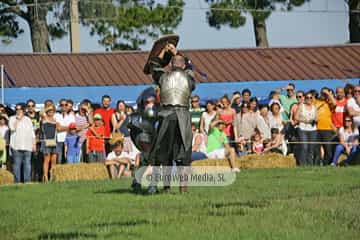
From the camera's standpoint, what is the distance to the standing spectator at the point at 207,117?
77.4ft

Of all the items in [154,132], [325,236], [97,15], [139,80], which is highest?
[97,15]

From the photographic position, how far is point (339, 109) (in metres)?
24.5

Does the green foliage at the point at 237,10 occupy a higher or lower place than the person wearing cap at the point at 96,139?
higher

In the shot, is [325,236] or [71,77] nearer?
[325,236]

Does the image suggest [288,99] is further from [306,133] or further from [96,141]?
[96,141]

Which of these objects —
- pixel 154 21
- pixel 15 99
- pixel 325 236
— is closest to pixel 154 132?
pixel 325 236

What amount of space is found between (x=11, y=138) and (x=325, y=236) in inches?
532

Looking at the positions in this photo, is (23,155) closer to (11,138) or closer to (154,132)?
(11,138)

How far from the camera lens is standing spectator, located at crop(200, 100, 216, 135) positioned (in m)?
23.6

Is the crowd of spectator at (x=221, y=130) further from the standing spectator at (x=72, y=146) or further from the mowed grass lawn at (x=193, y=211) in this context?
the mowed grass lawn at (x=193, y=211)

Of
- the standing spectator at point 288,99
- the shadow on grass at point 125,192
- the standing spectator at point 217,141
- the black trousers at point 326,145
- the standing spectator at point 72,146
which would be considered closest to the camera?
the shadow on grass at point 125,192

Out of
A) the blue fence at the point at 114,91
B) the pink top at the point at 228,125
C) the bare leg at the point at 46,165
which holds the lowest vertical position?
the bare leg at the point at 46,165

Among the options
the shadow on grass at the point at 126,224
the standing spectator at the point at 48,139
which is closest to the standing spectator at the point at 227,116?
the standing spectator at the point at 48,139

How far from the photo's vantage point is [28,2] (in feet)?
151
